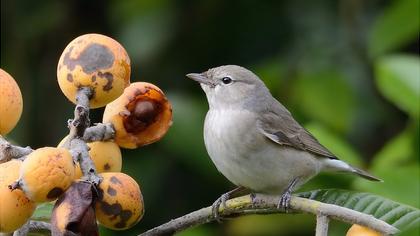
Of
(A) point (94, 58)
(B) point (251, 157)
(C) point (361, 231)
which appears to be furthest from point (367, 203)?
(B) point (251, 157)

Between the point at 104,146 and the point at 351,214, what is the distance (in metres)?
0.55

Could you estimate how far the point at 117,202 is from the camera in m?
1.51

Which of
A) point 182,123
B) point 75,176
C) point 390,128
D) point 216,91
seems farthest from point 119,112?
point 390,128

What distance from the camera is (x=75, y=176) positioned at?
4.92 feet

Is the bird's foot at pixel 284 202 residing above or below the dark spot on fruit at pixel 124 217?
above

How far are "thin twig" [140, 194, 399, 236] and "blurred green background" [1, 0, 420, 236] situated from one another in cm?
217

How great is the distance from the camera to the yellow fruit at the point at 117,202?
4.93 feet

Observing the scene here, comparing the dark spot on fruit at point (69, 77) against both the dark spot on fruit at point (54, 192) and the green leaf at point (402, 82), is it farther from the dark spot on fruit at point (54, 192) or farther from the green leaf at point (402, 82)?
the green leaf at point (402, 82)

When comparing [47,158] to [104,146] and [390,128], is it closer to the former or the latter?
[104,146]

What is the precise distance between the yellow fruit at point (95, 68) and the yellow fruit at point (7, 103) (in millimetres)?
107

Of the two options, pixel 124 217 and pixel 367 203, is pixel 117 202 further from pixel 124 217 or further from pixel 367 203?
pixel 367 203

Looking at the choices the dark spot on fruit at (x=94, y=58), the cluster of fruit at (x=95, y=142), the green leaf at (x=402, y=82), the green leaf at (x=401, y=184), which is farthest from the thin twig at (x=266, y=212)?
the green leaf at (x=402, y=82)

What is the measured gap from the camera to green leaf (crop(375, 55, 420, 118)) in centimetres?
299

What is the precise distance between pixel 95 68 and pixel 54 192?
32 centimetres
